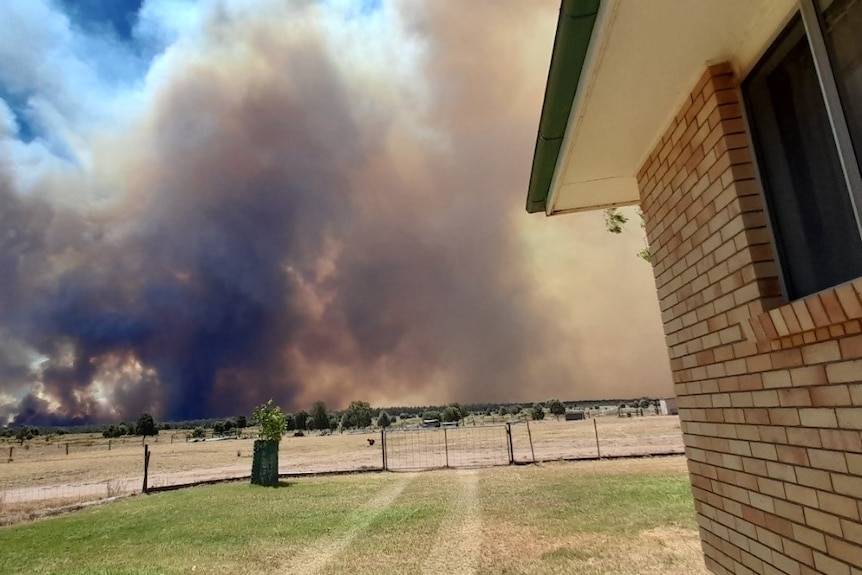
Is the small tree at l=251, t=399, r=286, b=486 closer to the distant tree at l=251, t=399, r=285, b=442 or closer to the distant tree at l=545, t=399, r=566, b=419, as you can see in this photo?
the distant tree at l=251, t=399, r=285, b=442

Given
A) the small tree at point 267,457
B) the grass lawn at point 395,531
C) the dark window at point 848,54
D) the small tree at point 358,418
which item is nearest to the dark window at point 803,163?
the dark window at point 848,54

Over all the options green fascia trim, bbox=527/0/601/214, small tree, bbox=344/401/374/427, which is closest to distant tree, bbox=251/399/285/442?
green fascia trim, bbox=527/0/601/214

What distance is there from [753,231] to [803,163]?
36 cm

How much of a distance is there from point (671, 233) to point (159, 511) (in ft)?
44.1

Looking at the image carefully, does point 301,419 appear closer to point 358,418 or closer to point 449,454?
point 358,418

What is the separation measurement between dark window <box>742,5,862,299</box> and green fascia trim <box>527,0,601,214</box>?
0.88 meters

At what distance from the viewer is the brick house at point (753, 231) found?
1.97 m

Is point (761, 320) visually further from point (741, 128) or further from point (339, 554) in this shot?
point (339, 554)

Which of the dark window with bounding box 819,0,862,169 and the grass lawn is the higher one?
the dark window with bounding box 819,0,862,169

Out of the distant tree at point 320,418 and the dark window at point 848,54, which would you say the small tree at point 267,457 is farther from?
the distant tree at point 320,418

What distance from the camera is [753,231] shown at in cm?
249

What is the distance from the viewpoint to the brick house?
1.97 m

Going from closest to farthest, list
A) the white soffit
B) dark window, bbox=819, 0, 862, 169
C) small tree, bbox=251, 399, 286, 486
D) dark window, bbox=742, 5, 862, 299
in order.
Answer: dark window, bbox=819, 0, 862, 169 < dark window, bbox=742, 5, 862, 299 < the white soffit < small tree, bbox=251, 399, 286, 486

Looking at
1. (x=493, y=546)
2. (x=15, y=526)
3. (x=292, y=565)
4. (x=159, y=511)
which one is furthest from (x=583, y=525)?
(x=15, y=526)
